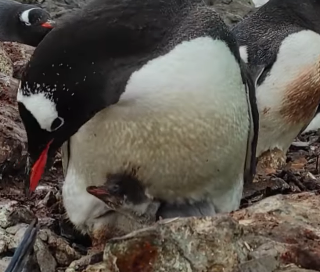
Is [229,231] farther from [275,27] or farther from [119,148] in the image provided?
[275,27]

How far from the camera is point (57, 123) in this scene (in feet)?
7.94

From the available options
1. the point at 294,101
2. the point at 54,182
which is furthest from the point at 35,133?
the point at 294,101

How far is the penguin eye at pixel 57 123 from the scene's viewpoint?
241cm

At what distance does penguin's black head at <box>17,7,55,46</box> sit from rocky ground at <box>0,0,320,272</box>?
20.5 ft

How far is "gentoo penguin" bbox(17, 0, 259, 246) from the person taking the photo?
2410mm

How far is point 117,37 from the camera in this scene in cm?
251

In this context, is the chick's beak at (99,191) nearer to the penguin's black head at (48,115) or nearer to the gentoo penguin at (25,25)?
the penguin's black head at (48,115)

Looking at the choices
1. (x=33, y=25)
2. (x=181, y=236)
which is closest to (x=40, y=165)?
(x=181, y=236)

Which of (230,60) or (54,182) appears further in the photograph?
(54,182)

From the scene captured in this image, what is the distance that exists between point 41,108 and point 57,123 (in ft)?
0.29

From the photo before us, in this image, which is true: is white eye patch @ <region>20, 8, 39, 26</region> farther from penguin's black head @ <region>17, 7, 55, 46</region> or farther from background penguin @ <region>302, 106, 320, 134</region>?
background penguin @ <region>302, 106, 320, 134</region>

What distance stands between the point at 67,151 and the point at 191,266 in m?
1.02

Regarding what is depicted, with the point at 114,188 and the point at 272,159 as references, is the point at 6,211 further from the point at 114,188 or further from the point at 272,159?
the point at 272,159

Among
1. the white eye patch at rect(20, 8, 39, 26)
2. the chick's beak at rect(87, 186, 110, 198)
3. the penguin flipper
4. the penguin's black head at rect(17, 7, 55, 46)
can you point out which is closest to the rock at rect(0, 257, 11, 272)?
the penguin flipper
